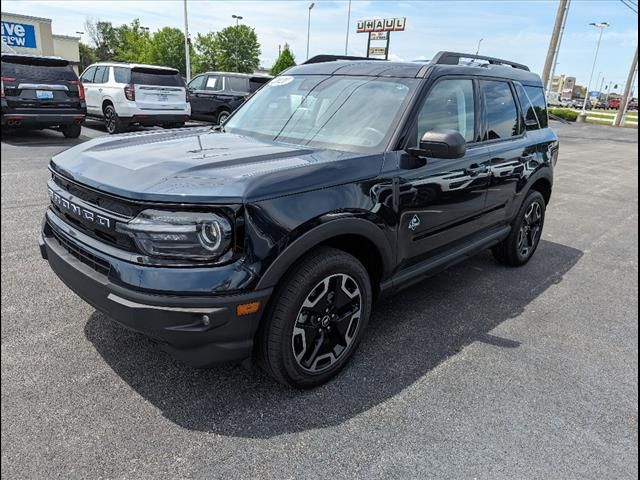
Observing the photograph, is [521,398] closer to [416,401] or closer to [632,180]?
[416,401]

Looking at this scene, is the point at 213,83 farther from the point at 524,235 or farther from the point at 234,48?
the point at 234,48

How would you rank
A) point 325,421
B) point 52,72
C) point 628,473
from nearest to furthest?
1. point 628,473
2. point 325,421
3. point 52,72

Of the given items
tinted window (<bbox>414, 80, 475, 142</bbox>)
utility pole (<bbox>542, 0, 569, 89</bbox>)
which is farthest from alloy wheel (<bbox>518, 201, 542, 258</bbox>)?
utility pole (<bbox>542, 0, 569, 89</bbox>)

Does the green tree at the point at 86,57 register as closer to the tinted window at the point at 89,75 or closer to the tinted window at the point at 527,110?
the tinted window at the point at 89,75

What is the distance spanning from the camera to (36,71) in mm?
10344

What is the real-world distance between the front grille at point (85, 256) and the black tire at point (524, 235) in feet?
12.1

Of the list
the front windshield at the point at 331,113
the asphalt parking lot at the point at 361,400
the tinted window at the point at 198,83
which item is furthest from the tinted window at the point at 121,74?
the front windshield at the point at 331,113

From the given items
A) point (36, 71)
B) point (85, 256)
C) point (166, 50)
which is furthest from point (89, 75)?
point (166, 50)

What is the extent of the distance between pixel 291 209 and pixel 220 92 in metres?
13.8

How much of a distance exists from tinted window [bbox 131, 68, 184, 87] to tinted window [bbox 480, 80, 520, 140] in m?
10.3

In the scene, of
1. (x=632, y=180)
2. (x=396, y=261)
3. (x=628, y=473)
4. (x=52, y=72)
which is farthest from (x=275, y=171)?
(x=632, y=180)

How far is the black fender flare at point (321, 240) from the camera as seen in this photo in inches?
90.4

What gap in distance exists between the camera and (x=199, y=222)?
214 centimetres

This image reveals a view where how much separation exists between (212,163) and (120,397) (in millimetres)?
1311
